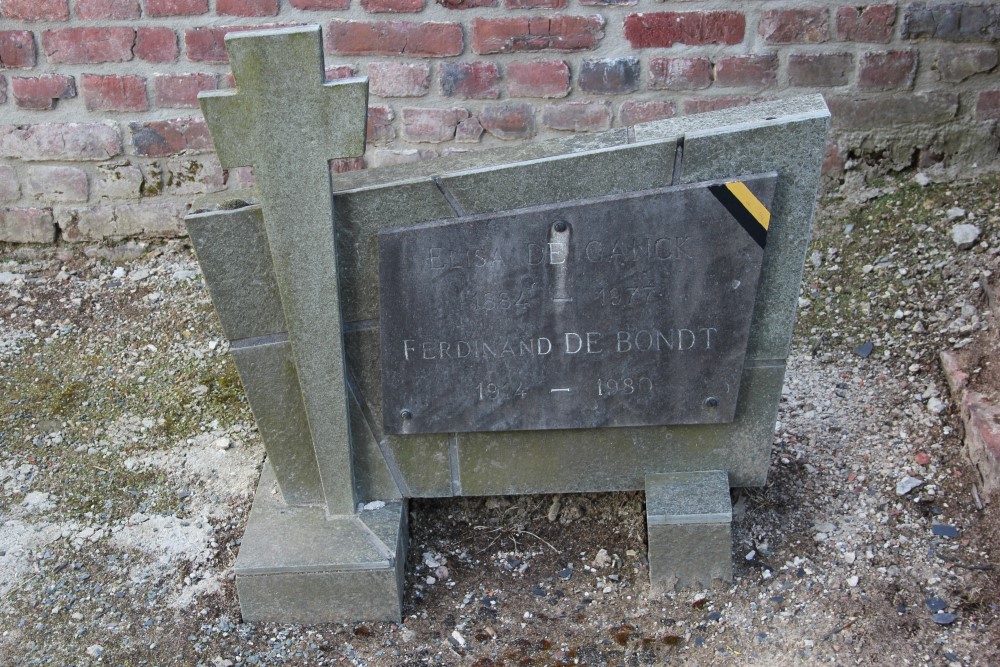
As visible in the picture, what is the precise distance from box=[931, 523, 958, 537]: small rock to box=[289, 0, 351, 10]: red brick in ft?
7.76

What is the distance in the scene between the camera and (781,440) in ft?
9.00

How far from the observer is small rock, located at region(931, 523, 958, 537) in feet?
7.76

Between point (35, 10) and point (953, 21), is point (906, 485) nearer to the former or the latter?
point (953, 21)

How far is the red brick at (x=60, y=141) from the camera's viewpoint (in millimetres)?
3406

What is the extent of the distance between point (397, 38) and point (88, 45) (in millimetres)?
1054

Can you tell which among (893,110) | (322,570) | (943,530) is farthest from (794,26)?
(322,570)

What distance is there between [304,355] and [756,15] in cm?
193

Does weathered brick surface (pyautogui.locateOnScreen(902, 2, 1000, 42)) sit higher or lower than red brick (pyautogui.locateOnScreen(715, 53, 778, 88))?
higher

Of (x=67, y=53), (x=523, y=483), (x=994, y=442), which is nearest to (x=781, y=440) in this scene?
(x=994, y=442)

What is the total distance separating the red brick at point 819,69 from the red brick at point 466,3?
3.29 feet

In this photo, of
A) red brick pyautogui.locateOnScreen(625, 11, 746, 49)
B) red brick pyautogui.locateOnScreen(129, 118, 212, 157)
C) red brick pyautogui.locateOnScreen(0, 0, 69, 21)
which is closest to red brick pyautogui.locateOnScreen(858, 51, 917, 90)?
red brick pyautogui.locateOnScreen(625, 11, 746, 49)

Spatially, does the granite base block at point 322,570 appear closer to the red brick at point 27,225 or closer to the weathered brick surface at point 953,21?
the red brick at point 27,225

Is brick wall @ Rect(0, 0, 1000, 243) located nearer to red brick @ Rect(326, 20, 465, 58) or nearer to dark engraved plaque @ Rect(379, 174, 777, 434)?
red brick @ Rect(326, 20, 465, 58)

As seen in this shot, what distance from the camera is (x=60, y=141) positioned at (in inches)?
135
